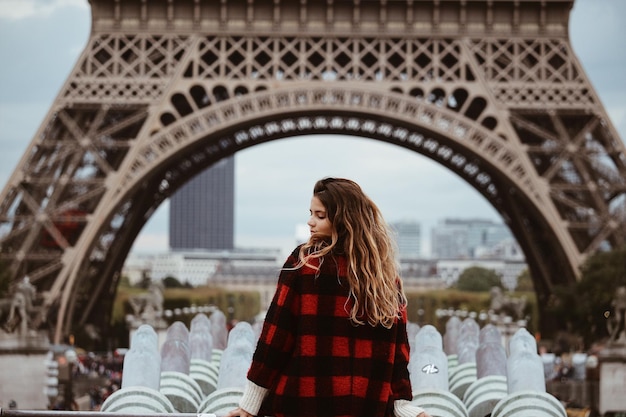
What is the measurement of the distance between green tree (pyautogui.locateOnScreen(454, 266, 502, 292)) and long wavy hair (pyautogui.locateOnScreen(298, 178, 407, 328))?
89.2 m

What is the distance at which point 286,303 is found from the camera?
4770 millimetres

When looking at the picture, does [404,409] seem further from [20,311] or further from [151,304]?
[151,304]

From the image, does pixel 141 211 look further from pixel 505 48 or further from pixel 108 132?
pixel 505 48

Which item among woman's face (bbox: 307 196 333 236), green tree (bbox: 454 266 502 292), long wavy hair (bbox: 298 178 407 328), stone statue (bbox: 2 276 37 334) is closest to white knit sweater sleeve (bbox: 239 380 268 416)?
long wavy hair (bbox: 298 178 407 328)

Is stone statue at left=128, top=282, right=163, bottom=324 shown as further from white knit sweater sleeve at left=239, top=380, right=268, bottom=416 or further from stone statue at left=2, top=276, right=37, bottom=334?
white knit sweater sleeve at left=239, top=380, right=268, bottom=416

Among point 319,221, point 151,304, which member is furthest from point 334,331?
point 151,304

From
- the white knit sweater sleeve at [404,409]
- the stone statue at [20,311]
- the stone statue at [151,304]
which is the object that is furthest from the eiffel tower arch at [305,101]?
the white knit sweater sleeve at [404,409]

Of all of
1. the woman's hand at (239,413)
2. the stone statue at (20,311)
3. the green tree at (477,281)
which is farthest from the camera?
the green tree at (477,281)

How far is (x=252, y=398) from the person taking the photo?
476 cm

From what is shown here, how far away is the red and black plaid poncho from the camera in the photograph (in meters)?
4.75

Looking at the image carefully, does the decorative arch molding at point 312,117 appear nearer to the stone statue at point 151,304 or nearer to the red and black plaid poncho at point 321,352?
the stone statue at point 151,304

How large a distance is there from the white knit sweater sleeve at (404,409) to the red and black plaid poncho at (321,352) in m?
0.07

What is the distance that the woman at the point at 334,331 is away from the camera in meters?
4.74

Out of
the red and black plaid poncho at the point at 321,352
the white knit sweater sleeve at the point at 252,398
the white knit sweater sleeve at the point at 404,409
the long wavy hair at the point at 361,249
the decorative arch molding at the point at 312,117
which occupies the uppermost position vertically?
the decorative arch molding at the point at 312,117
